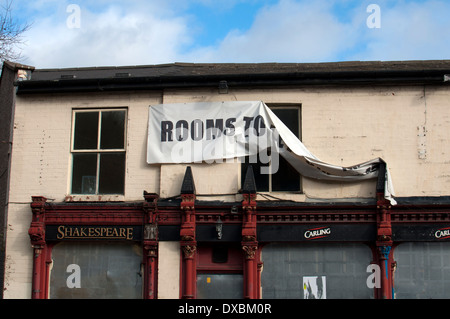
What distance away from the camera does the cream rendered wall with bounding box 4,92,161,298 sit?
16.7 metres

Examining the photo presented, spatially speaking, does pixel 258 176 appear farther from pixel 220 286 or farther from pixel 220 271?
pixel 220 286

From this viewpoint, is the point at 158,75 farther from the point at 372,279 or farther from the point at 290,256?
the point at 372,279

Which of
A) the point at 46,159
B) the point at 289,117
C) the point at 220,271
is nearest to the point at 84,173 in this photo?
→ the point at 46,159

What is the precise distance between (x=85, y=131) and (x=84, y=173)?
4.07ft

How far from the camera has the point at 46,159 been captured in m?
17.2

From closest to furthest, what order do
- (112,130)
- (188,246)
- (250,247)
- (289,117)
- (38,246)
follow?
1. (250,247)
2. (188,246)
3. (38,246)
4. (289,117)
5. (112,130)

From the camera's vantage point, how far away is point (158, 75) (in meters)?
17.8

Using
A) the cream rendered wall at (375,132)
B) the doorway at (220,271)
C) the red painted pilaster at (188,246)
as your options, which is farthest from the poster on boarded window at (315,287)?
the red painted pilaster at (188,246)

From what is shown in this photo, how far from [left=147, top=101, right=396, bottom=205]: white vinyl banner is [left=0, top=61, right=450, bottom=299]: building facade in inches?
7.1

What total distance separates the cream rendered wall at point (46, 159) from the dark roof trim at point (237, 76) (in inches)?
15.5
